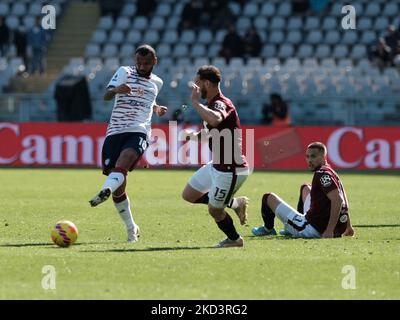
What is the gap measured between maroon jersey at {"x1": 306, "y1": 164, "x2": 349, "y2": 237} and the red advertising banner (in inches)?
597

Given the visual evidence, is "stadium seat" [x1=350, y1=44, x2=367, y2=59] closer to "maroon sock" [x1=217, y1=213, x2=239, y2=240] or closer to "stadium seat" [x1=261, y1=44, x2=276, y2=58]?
"stadium seat" [x1=261, y1=44, x2=276, y2=58]

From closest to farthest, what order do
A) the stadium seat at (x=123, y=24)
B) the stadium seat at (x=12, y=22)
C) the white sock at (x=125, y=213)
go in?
1. the white sock at (x=125, y=213)
2. the stadium seat at (x=123, y=24)
3. the stadium seat at (x=12, y=22)

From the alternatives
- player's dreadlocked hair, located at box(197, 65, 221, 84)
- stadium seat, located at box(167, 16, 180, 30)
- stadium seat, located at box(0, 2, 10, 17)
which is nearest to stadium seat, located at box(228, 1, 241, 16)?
stadium seat, located at box(167, 16, 180, 30)

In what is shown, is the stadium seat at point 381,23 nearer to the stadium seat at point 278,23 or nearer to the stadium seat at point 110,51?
the stadium seat at point 278,23

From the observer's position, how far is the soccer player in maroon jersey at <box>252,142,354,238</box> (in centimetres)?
1435

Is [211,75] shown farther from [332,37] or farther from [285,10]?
[285,10]

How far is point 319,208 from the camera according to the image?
47.5 feet

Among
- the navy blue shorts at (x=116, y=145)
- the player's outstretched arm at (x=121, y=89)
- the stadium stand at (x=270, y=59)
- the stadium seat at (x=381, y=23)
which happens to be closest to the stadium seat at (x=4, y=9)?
the stadium stand at (x=270, y=59)

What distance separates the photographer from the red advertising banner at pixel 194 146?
30.3m

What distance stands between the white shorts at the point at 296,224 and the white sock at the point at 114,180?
226 centimetres

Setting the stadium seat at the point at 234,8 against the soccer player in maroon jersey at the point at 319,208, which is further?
the stadium seat at the point at 234,8

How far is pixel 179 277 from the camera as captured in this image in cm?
1122

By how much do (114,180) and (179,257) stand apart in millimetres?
1695
